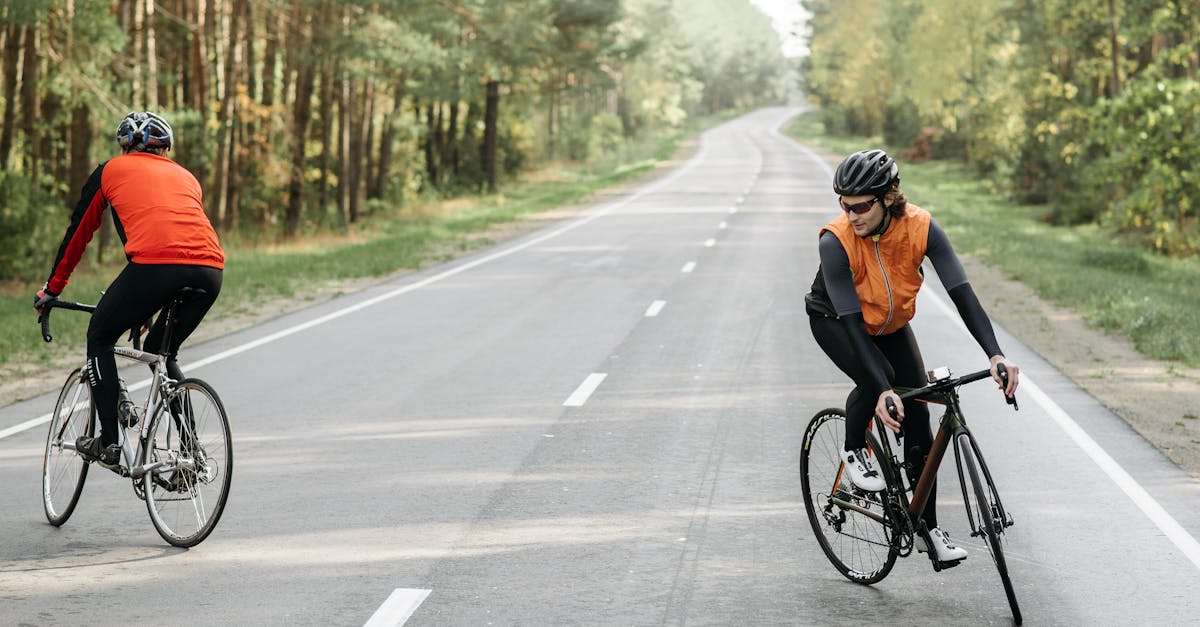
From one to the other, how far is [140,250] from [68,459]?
1371 millimetres

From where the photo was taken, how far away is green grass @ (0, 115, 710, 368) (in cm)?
1495

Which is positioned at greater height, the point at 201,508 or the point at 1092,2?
the point at 1092,2

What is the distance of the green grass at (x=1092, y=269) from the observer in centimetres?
1459

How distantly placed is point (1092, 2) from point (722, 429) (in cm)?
2893

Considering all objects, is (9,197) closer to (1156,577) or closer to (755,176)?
(1156,577)

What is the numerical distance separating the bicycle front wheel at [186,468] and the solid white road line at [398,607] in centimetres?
124

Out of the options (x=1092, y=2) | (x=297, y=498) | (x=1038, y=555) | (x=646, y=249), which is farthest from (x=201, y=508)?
(x=1092, y=2)

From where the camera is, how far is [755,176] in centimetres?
5494

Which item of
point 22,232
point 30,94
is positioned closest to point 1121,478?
point 22,232

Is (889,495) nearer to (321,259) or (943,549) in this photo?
(943,549)

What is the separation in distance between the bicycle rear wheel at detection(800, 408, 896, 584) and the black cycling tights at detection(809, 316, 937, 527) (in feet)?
0.80

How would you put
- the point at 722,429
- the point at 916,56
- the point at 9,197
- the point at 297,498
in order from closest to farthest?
the point at 297,498 → the point at 722,429 → the point at 9,197 → the point at 916,56

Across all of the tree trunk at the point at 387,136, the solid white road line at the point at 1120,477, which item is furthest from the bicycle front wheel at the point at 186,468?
the tree trunk at the point at 387,136

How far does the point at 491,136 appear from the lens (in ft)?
164
